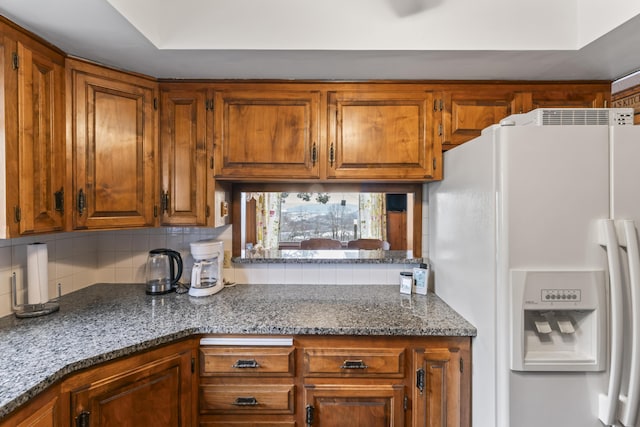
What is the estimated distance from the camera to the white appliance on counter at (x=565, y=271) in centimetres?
119

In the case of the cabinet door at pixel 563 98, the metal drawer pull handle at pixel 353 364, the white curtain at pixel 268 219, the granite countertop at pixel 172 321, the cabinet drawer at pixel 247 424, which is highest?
the cabinet door at pixel 563 98

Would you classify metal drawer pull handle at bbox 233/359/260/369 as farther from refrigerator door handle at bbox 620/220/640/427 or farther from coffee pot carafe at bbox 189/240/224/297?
refrigerator door handle at bbox 620/220/640/427

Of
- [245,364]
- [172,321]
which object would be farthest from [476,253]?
[172,321]

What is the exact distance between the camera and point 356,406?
4.98 feet

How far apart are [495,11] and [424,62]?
1.18ft

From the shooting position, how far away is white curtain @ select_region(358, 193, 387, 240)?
2.22 metres

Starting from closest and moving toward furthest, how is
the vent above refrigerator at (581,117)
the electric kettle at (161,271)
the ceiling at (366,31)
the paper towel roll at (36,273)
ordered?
the vent above refrigerator at (581,117)
the ceiling at (366,31)
the paper towel roll at (36,273)
the electric kettle at (161,271)

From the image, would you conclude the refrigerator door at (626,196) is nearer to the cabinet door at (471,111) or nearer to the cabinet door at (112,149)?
the cabinet door at (471,111)

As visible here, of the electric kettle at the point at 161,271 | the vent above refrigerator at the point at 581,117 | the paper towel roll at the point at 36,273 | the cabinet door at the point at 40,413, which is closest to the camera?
the cabinet door at the point at 40,413

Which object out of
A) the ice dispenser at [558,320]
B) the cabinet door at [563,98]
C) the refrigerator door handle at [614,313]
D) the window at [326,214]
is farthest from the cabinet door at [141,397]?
the cabinet door at [563,98]

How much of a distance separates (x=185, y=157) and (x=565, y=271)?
6.26 ft

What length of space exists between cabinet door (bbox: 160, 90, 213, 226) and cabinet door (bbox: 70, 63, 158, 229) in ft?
0.22

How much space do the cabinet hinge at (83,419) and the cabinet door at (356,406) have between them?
0.86m

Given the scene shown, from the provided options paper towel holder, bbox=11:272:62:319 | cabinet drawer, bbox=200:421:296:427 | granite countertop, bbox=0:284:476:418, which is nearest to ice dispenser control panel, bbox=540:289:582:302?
granite countertop, bbox=0:284:476:418
